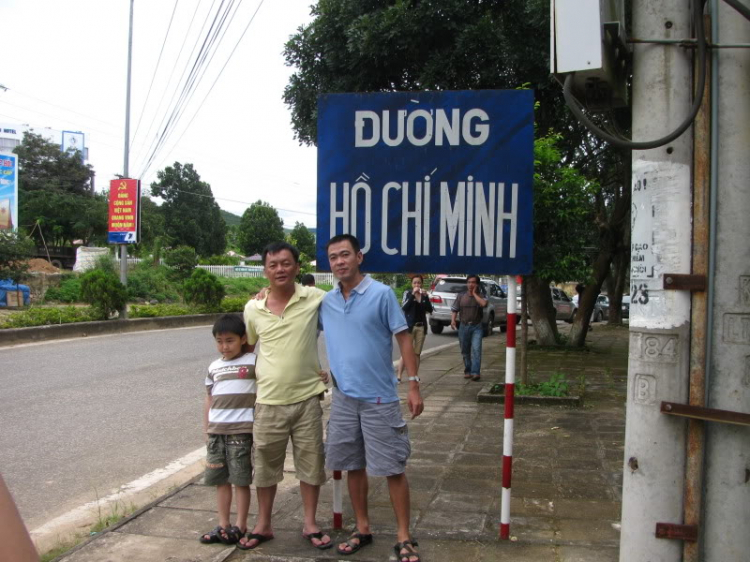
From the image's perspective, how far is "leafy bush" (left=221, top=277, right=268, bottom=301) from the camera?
1374 inches

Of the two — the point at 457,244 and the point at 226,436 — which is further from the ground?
the point at 457,244

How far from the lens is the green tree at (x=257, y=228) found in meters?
79.8

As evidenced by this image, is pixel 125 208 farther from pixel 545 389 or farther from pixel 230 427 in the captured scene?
pixel 230 427

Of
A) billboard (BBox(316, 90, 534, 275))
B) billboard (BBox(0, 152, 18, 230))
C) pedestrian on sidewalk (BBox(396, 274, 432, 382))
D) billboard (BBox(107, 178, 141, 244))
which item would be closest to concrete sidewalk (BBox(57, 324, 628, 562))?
billboard (BBox(316, 90, 534, 275))

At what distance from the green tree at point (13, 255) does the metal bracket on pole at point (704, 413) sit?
71.1 ft

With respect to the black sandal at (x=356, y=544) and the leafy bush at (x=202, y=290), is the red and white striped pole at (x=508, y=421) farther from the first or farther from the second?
the leafy bush at (x=202, y=290)

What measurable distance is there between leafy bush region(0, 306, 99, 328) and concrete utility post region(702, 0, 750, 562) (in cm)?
1539

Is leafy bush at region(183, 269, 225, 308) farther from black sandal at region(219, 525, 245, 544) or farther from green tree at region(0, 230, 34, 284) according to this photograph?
black sandal at region(219, 525, 245, 544)

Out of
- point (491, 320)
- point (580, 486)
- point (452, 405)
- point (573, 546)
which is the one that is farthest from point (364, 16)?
point (491, 320)

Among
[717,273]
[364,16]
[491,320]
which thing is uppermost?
[364,16]

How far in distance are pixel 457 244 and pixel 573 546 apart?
1.80 metres

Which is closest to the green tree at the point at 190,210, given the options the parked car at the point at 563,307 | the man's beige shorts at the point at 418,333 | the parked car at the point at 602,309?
the parked car at the point at 602,309

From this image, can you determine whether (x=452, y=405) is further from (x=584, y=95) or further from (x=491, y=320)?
(x=491, y=320)

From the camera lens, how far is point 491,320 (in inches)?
912
